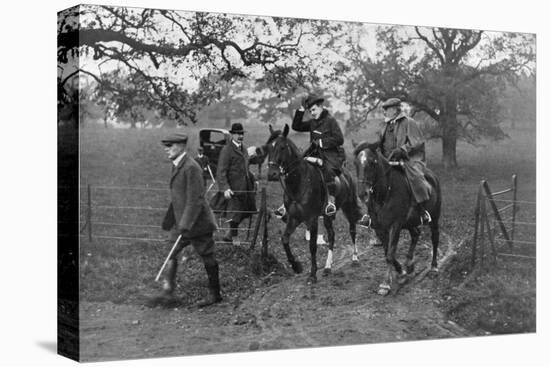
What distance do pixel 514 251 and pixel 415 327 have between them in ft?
7.31

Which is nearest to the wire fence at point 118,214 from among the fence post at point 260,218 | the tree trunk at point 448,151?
the fence post at point 260,218

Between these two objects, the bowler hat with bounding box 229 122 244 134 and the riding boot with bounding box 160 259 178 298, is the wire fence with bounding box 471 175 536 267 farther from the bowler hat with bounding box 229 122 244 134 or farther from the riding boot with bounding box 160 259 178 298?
the riding boot with bounding box 160 259 178 298

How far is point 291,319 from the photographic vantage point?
14336mm

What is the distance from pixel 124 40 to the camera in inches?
529

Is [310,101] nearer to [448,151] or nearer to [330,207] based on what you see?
[330,207]

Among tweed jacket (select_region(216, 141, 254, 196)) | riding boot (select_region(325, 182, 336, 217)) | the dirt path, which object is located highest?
tweed jacket (select_region(216, 141, 254, 196))

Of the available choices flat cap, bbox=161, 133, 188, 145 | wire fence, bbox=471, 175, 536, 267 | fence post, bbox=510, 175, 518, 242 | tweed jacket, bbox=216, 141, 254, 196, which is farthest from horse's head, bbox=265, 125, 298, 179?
fence post, bbox=510, 175, 518, 242

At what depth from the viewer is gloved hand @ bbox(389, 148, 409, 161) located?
583 inches

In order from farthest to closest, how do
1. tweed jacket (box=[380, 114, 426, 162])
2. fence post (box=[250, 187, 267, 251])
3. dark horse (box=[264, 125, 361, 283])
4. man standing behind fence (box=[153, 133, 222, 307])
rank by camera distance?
tweed jacket (box=[380, 114, 426, 162]) < fence post (box=[250, 187, 267, 251]) < dark horse (box=[264, 125, 361, 283]) < man standing behind fence (box=[153, 133, 222, 307])

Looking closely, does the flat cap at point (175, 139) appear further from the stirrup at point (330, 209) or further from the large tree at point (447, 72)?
the large tree at point (447, 72)

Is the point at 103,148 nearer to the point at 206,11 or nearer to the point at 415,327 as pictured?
the point at 206,11

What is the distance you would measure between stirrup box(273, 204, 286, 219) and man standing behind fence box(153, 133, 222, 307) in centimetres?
109

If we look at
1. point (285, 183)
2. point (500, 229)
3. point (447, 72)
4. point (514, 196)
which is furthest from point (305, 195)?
point (514, 196)

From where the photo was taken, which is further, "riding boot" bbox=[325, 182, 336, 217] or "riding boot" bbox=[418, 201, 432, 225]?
"riding boot" bbox=[418, 201, 432, 225]
